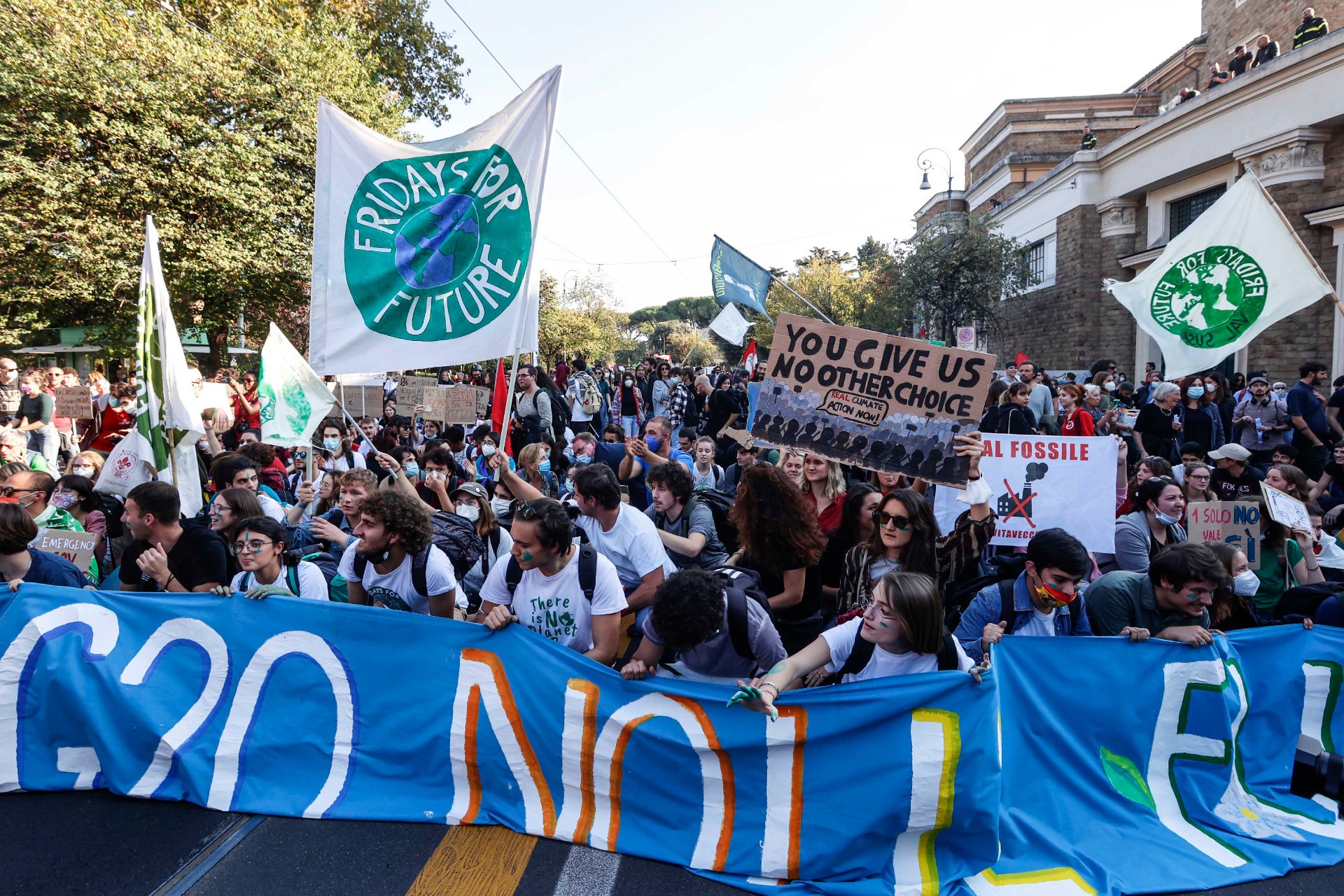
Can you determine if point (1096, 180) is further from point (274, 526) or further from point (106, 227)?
point (274, 526)

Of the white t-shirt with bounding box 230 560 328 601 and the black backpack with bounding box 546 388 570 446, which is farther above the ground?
the black backpack with bounding box 546 388 570 446

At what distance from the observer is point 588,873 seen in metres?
3.41

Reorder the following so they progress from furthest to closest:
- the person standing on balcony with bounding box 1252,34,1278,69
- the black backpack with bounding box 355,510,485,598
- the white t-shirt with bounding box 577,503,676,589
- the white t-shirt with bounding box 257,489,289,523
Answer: the person standing on balcony with bounding box 1252,34,1278,69 < the white t-shirt with bounding box 257,489,289,523 < the black backpack with bounding box 355,510,485,598 < the white t-shirt with bounding box 577,503,676,589

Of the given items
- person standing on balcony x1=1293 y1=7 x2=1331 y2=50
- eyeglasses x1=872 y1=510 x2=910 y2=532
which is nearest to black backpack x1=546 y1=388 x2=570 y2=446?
eyeglasses x1=872 y1=510 x2=910 y2=532

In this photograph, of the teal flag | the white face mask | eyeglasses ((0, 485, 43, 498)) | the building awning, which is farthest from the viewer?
the building awning

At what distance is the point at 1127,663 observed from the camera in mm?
3846

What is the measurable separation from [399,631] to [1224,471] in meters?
6.36

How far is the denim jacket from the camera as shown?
12.9 feet

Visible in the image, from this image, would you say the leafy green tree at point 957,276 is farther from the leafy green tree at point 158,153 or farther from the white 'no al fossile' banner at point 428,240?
the white 'no al fossile' banner at point 428,240

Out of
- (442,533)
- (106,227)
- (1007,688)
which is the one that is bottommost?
(1007,688)

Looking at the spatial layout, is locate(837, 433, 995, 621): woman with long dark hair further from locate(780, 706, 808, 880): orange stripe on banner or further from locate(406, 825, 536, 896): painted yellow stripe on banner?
locate(406, 825, 536, 896): painted yellow stripe on banner

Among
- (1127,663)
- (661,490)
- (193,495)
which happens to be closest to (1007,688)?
(1127,663)

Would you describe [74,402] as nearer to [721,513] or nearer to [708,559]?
[721,513]

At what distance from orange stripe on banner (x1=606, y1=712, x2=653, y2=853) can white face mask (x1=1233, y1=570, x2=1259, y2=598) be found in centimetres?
316
